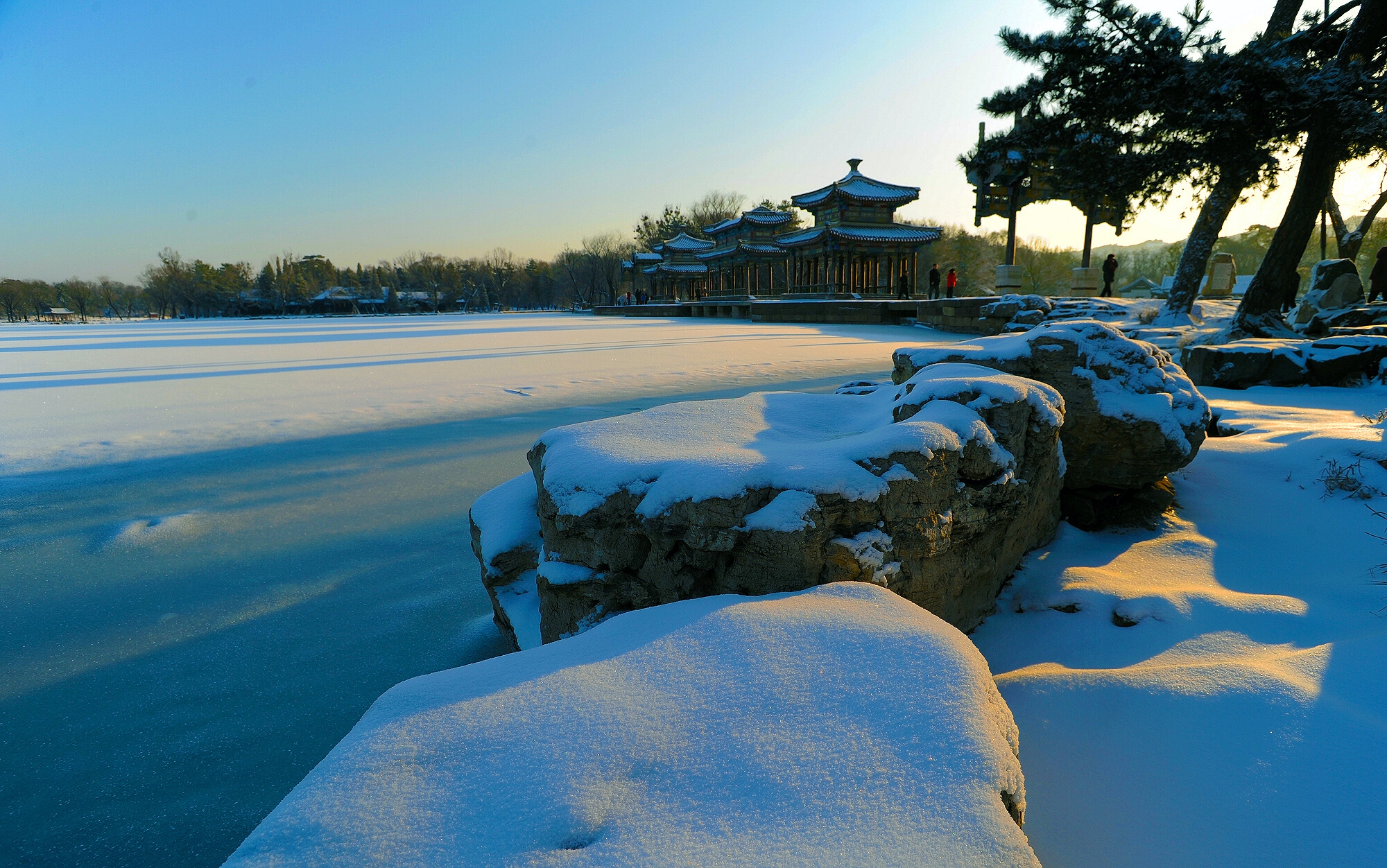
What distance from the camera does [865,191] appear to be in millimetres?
29672

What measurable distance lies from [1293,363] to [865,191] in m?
24.8

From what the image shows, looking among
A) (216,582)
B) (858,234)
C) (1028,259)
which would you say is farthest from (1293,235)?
(1028,259)

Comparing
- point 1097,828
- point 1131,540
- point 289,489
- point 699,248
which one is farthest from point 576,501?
point 699,248

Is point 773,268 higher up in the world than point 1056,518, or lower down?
higher up

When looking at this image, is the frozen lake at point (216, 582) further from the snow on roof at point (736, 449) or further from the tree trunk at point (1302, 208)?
the tree trunk at point (1302, 208)

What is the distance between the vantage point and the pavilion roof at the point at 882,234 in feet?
94.6

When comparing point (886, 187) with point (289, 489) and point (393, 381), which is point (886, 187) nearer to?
point (393, 381)

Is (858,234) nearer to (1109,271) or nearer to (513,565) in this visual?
(1109,271)

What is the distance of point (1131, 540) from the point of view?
11.5 feet

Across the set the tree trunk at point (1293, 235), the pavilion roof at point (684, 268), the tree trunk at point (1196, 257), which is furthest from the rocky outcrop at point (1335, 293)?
the pavilion roof at point (684, 268)

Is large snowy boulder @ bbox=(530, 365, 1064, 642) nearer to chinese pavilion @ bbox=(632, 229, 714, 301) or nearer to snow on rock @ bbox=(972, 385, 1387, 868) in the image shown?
snow on rock @ bbox=(972, 385, 1387, 868)

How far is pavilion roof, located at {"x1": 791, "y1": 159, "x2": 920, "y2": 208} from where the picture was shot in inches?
1155

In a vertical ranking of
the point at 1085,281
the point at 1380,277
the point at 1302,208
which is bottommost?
the point at 1380,277

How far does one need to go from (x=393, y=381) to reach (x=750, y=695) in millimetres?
9460
